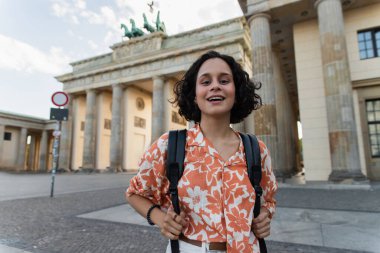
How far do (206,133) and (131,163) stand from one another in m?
31.5

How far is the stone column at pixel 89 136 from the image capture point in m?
30.2

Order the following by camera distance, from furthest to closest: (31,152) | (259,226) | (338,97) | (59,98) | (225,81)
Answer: (31,152), (338,97), (59,98), (225,81), (259,226)

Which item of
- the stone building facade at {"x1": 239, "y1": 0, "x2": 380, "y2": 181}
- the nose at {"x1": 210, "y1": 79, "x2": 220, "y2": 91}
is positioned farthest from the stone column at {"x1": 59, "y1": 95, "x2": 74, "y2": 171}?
the nose at {"x1": 210, "y1": 79, "x2": 220, "y2": 91}

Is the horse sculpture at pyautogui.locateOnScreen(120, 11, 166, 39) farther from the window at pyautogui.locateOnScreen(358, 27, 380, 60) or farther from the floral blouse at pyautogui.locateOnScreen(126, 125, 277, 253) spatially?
the floral blouse at pyautogui.locateOnScreen(126, 125, 277, 253)

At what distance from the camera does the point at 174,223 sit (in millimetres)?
1165

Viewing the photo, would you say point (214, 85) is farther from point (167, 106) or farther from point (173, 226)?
point (167, 106)

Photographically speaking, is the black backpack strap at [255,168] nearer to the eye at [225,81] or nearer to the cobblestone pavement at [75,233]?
the eye at [225,81]

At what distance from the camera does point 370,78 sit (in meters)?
13.0

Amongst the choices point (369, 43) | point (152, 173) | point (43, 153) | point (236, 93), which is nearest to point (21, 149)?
point (43, 153)

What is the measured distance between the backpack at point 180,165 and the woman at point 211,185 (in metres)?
0.03

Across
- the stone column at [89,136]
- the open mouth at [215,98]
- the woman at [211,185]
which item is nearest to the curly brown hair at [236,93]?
the woman at [211,185]

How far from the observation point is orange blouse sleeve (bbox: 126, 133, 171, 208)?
4.36 feet

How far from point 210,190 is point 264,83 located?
1293cm


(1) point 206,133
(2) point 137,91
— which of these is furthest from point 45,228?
(2) point 137,91
